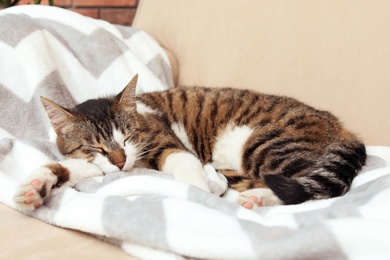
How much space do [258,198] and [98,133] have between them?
1.89ft

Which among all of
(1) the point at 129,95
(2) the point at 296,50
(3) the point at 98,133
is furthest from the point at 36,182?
(2) the point at 296,50

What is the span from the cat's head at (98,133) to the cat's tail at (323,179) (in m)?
0.50

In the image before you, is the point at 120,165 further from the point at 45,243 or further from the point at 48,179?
the point at 45,243

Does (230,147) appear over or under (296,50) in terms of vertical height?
under

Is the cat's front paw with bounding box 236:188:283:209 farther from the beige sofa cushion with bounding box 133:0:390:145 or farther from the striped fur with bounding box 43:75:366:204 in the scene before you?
the beige sofa cushion with bounding box 133:0:390:145

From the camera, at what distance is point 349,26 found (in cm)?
164

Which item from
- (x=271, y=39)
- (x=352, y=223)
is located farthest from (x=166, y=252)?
(x=271, y=39)

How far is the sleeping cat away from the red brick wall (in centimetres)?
127

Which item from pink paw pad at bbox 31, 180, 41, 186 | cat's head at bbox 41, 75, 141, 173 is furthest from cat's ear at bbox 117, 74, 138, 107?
pink paw pad at bbox 31, 180, 41, 186

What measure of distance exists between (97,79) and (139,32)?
0.38 meters

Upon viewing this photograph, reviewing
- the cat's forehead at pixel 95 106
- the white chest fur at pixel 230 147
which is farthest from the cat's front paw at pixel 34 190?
the white chest fur at pixel 230 147

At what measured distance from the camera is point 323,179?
47.9 inches

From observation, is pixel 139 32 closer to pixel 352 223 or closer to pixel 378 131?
pixel 378 131

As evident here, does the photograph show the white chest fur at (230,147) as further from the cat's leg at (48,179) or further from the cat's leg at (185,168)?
the cat's leg at (48,179)
